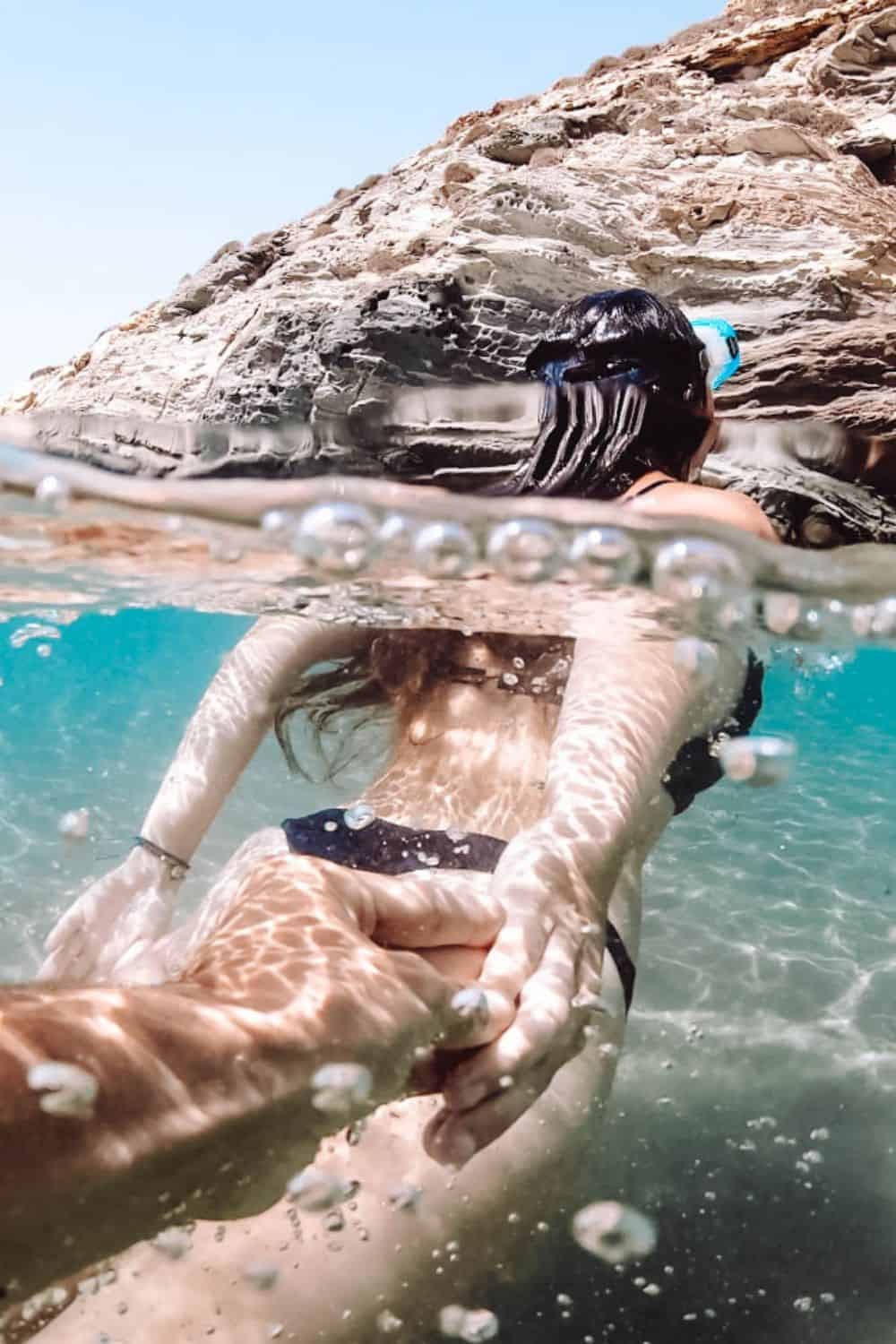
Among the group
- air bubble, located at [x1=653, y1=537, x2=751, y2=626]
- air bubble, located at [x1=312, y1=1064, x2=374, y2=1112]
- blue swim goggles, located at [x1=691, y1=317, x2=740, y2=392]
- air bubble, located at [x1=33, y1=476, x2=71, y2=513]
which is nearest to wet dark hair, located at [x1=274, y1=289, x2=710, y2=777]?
air bubble, located at [x1=653, y1=537, x2=751, y2=626]

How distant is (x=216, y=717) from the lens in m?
3.53

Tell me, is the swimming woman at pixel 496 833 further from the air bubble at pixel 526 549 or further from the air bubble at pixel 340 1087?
the air bubble at pixel 526 549

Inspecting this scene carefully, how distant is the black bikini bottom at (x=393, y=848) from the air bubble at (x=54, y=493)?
2051 millimetres

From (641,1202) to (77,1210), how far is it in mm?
3388

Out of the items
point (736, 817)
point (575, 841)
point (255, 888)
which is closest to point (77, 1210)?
point (255, 888)

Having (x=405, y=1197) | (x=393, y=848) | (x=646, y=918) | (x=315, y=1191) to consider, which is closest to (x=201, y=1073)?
(x=315, y=1191)

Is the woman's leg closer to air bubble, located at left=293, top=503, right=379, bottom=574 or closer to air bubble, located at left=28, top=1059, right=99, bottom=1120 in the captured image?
air bubble, located at left=28, top=1059, right=99, bottom=1120

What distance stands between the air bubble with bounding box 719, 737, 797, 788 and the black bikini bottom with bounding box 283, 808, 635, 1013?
102 centimetres

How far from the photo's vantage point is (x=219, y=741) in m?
3.53

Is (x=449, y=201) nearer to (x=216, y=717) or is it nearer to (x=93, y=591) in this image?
(x=93, y=591)

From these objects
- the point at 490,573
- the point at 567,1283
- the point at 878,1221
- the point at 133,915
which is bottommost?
the point at 878,1221

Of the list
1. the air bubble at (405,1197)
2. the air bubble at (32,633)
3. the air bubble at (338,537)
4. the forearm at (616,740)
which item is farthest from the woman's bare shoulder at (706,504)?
the air bubble at (32,633)

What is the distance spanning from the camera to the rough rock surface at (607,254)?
562 inches

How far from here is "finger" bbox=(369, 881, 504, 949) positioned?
6.02 feet
